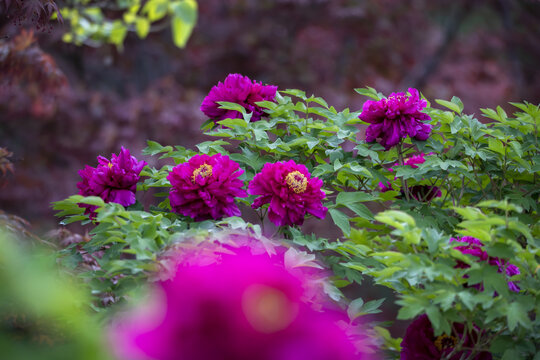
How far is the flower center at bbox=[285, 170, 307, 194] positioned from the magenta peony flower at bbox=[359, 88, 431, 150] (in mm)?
370

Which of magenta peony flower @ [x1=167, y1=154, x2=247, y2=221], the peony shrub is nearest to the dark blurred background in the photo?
the peony shrub

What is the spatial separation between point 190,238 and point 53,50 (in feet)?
20.2

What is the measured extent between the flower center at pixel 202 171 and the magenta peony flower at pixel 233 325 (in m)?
1.06

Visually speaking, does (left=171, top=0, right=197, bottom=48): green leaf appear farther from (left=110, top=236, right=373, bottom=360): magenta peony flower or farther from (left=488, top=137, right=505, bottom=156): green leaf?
(left=488, top=137, right=505, bottom=156): green leaf

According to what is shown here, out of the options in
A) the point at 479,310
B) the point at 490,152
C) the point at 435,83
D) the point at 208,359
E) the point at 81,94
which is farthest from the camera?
the point at 435,83

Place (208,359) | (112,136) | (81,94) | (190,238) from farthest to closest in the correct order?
1. (81,94)
2. (112,136)
3. (190,238)
4. (208,359)

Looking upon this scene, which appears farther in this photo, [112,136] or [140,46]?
[140,46]

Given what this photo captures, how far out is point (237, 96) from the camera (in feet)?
6.39

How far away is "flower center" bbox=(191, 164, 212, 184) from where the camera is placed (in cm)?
156

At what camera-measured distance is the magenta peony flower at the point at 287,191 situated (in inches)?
61.0

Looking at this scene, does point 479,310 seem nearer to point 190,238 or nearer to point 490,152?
point 490,152

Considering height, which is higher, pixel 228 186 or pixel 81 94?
pixel 228 186

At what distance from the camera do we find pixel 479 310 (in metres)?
1.43

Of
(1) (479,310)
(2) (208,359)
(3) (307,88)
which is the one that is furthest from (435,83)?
(2) (208,359)
